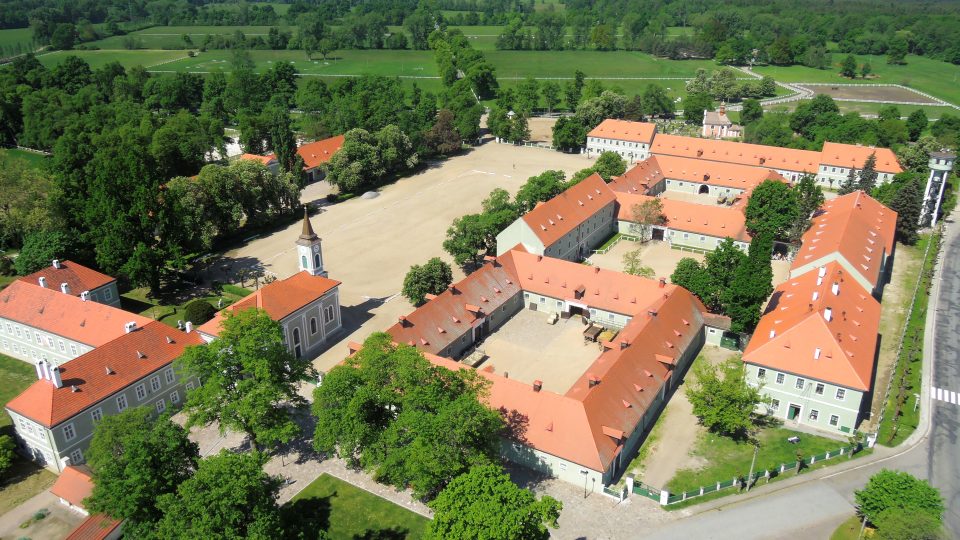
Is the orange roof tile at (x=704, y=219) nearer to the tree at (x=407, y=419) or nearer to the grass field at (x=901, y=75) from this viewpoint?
the tree at (x=407, y=419)

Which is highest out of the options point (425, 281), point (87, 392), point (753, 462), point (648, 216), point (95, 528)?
point (648, 216)

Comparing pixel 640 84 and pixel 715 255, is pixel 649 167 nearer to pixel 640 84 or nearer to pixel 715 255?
pixel 715 255

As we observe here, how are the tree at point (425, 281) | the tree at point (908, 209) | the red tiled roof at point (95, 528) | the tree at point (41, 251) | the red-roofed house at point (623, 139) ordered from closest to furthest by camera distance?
the red tiled roof at point (95, 528), the tree at point (425, 281), the tree at point (41, 251), the tree at point (908, 209), the red-roofed house at point (623, 139)

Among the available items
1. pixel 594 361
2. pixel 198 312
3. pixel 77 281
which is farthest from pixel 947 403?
A: pixel 77 281

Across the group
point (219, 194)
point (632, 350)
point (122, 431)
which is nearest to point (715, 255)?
point (632, 350)

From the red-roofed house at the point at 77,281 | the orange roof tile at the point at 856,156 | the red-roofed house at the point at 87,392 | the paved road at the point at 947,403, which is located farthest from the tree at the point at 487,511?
the orange roof tile at the point at 856,156

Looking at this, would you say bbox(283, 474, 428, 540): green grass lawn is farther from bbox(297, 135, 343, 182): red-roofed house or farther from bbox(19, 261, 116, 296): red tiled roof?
bbox(297, 135, 343, 182): red-roofed house

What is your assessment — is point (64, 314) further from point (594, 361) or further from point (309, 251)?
point (594, 361)
